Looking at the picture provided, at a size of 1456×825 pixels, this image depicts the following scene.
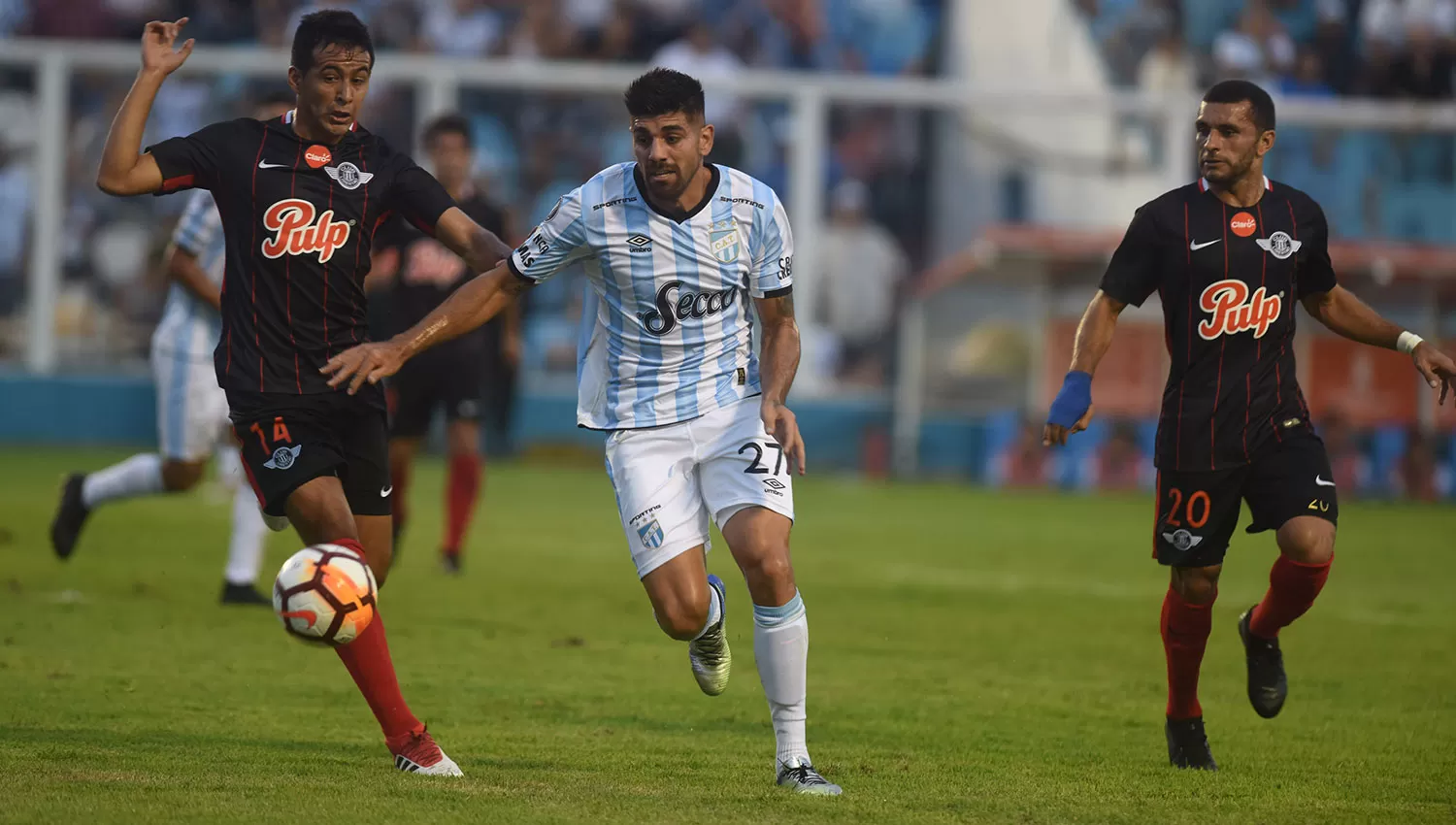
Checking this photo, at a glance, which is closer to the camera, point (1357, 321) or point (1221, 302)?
point (1221, 302)

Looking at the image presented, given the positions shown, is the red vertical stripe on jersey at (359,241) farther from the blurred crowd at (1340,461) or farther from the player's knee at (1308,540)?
the blurred crowd at (1340,461)

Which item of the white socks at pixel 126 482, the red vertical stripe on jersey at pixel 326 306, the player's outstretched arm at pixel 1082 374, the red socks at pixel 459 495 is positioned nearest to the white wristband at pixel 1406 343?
the player's outstretched arm at pixel 1082 374

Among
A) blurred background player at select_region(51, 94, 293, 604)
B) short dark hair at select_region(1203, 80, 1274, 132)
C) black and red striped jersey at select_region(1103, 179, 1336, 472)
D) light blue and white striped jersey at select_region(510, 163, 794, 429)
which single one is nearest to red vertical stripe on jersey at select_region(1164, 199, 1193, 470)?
black and red striped jersey at select_region(1103, 179, 1336, 472)

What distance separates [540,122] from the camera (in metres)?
21.8

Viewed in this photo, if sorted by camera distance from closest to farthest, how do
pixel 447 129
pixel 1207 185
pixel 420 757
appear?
pixel 420 757
pixel 1207 185
pixel 447 129

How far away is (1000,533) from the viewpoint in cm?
1542

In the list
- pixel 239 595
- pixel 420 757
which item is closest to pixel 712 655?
pixel 420 757

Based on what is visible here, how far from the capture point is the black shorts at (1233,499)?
256 inches

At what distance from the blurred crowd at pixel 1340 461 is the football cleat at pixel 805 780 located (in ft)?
48.9

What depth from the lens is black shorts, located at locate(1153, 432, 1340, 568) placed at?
6.51 m

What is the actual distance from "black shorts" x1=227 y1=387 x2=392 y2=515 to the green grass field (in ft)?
2.92

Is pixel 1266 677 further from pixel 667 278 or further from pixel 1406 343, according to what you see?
pixel 667 278

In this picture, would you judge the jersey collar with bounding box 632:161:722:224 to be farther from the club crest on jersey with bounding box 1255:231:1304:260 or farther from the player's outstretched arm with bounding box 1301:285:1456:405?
Answer: the player's outstretched arm with bounding box 1301:285:1456:405

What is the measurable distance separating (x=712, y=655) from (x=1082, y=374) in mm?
1673
